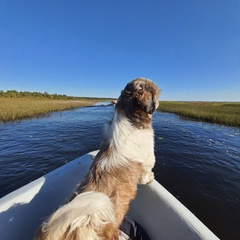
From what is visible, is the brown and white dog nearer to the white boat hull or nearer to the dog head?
the dog head

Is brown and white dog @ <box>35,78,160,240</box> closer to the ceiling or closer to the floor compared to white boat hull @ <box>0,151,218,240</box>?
closer to the ceiling

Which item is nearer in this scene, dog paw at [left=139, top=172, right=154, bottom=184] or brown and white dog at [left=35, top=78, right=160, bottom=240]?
brown and white dog at [left=35, top=78, right=160, bottom=240]

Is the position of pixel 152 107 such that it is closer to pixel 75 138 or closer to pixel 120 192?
pixel 120 192

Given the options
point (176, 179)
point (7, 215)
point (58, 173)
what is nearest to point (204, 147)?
point (176, 179)

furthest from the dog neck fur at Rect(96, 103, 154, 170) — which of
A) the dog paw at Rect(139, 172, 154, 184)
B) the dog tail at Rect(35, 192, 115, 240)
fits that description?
the dog tail at Rect(35, 192, 115, 240)

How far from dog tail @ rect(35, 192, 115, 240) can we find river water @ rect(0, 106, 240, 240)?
185 centimetres

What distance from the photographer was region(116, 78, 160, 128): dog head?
2.54 m

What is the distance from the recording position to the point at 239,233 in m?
3.79

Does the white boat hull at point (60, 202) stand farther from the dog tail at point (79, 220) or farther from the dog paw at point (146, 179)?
the dog tail at point (79, 220)

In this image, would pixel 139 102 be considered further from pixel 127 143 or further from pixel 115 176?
pixel 115 176

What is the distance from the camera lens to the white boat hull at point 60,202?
6.96 feet

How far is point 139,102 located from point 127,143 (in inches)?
28.0

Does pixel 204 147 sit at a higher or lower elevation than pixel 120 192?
lower

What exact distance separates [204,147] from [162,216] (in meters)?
8.42
